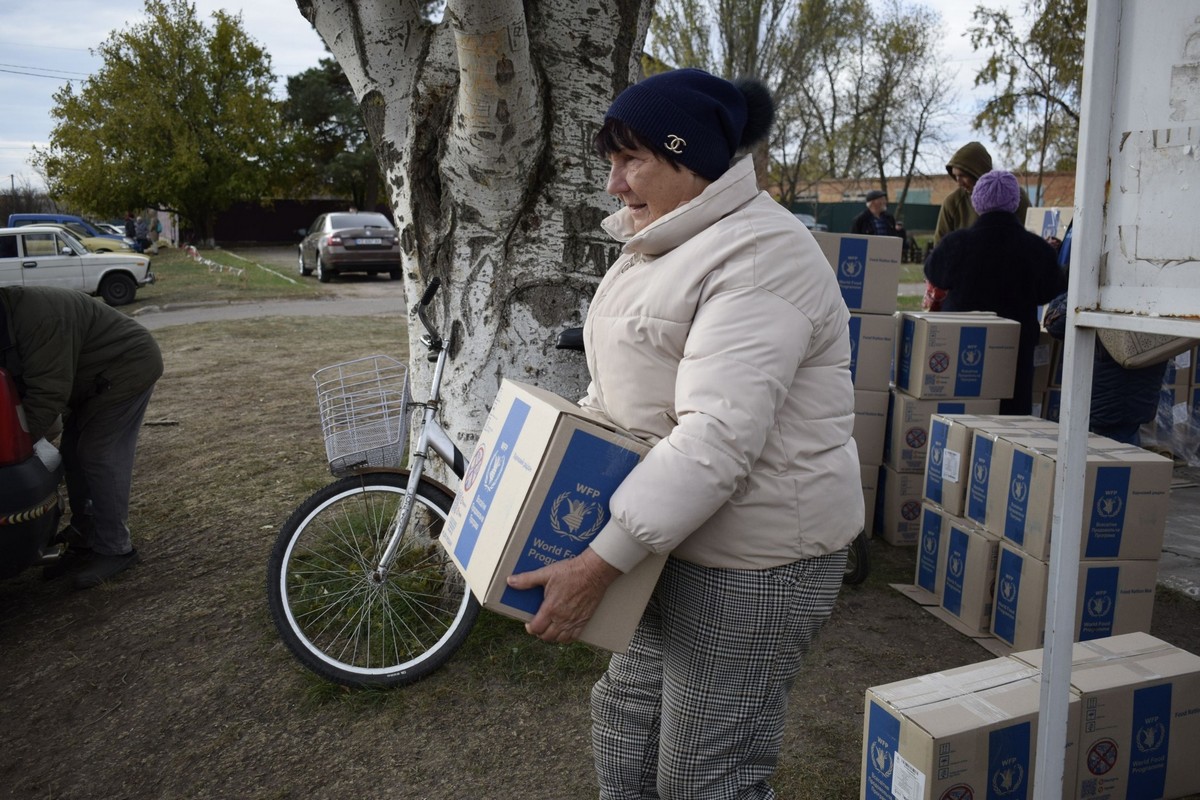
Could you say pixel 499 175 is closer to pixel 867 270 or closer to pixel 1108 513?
pixel 867 270

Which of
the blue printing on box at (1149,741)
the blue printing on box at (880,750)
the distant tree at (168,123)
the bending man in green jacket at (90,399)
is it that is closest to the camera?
the blue printing on box at (880,750)

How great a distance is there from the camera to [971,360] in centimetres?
470

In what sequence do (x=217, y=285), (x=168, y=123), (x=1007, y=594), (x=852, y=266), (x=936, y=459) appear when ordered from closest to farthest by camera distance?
(x=1007, y=594)
(x=936, y=459)
(x=852, y=266)
(x=217, y=285)
(x=168, y=123)

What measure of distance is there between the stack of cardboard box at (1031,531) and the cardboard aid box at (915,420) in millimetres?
705

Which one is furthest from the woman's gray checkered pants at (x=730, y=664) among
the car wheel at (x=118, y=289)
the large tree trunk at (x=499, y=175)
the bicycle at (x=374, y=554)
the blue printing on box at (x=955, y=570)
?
the car wheel at (x=118, y=289)

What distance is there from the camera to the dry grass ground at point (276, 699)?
292 centimetres

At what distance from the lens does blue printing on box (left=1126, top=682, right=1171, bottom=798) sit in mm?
2635

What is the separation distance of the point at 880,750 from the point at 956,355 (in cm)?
263

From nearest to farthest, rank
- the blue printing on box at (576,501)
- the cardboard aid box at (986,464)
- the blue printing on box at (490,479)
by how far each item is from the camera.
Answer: the blue printing on box at (576,501) < the blue printing on box at (490,479) < the cardboard aid box at (986,464)

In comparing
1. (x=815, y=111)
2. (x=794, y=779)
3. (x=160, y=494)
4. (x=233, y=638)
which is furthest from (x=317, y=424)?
(x=815, y=111)

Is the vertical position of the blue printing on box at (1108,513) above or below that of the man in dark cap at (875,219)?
below

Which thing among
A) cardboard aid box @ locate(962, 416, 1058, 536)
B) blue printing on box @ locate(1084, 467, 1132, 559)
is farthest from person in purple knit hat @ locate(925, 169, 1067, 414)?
blue printing on box @ locate(1084, 467, 1132, 559)

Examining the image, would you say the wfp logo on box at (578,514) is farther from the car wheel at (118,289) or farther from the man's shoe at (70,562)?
the car wheel at (118,289)

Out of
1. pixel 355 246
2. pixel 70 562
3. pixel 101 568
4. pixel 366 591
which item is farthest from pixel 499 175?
pixel 355 246
